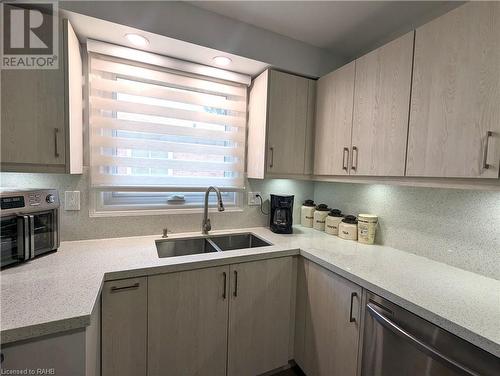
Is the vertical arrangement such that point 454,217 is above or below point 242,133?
below

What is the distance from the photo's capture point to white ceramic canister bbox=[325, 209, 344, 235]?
1850mm

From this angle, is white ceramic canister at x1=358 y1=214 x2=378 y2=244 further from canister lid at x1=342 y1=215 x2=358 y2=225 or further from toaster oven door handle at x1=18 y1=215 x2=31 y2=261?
toaster oven door handle at x1=18 y1=215 x2=31 y2=261

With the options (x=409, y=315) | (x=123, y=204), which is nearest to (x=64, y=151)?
(x=123, y=204)

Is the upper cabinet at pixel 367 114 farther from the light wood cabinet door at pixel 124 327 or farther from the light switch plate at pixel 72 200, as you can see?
the light switch plate at pixel 72 200

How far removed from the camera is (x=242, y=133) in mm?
1954

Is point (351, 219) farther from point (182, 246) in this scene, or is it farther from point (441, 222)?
point (182, 246)

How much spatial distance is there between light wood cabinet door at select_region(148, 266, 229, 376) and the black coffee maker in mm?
686

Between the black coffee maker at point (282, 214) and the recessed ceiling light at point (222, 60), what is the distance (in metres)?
1.09

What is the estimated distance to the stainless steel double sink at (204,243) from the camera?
1622mm

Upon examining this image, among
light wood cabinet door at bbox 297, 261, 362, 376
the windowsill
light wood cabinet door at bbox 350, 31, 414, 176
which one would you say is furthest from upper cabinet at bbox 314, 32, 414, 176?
the windowsill

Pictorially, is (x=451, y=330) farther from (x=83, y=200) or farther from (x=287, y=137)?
(x=83, y=200)

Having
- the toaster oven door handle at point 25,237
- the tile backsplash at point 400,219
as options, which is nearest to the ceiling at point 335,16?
the tile backsplash at point 400,219

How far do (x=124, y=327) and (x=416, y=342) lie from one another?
50.7 inches

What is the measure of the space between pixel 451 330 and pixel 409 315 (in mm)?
145
